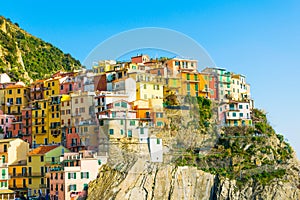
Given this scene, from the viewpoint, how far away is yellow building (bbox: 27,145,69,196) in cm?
3272

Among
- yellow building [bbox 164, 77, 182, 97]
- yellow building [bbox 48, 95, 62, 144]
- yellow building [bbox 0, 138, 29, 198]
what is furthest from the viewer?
yellow building [bbox 48, 95, 62, 144]

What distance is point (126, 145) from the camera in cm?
3084

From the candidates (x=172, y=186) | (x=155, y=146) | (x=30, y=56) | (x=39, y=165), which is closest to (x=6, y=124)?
(x=39, y=165)

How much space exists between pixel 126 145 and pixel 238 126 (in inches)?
374

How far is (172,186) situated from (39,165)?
721 centimetres

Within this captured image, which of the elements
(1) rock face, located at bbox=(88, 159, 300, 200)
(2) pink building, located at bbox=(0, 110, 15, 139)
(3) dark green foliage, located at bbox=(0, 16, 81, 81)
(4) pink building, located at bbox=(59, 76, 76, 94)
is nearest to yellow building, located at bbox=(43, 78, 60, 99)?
(4) pink building, located at bbox=(59, 76, 76, 94)

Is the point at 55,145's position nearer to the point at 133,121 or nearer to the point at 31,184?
the point at 31,184

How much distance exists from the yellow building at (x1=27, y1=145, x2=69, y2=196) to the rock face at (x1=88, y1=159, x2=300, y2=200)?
3.34m

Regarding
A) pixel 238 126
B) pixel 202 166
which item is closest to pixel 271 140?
pixel 238 126

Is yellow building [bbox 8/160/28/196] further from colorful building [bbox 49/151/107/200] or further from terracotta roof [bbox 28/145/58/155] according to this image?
colorful building [bbox 49/151/107/200]

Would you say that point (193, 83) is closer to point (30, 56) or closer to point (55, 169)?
point (55, 169)

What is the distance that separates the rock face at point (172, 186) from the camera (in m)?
30.1

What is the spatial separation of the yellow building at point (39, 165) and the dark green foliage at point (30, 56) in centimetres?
1547

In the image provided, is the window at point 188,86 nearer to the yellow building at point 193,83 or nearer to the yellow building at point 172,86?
the yellow building at point 193,83
